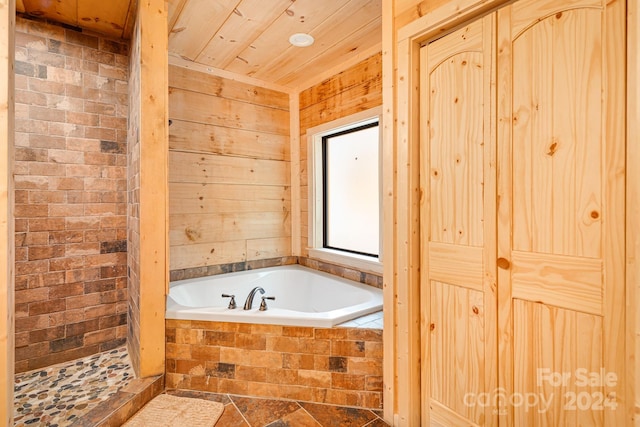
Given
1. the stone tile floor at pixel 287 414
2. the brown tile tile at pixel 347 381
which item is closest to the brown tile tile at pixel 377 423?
the stone tile floor at pixel 287 414

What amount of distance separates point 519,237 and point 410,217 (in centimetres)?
46

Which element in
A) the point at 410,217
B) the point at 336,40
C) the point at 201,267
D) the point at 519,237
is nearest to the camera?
the point at 519,237

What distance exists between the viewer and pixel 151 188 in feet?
6.18

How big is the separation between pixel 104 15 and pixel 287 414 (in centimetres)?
268

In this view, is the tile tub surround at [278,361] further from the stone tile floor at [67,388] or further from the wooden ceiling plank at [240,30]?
the wooden ceiling plank at [240,30]

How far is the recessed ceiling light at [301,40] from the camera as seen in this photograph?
2344 millimetres

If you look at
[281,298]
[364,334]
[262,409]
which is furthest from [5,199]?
[281,298]

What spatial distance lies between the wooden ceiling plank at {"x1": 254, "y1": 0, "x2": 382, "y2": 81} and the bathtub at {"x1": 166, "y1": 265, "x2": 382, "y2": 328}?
182 cm

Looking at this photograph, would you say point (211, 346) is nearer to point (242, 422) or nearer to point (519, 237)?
point (242, 422)

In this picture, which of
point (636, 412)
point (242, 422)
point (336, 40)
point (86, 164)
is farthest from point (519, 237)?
point (86, 164)

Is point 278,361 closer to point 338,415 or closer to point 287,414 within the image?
point 287,414

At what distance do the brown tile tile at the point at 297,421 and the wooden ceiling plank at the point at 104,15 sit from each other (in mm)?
2589

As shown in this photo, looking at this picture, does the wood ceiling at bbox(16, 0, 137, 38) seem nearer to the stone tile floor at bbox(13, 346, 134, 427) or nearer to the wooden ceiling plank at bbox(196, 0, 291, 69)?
the wooden ceiling plank at bbox(196, 0, 291, 69)

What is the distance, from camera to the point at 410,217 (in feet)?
5.03
